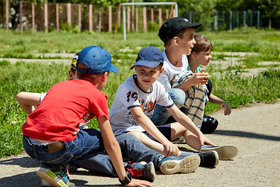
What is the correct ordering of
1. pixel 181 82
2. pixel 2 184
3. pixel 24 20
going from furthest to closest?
pixel 24 20 < pixel 181 82 < pixel 2 184

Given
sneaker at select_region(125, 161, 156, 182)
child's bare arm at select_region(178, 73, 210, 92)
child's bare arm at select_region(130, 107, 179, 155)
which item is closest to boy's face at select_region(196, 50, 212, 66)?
child's bare arm at select_region(178, 73, 210, 92)

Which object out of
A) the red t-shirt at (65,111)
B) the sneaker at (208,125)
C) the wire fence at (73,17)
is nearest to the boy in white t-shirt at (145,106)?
the red t-shirt at (65,111)

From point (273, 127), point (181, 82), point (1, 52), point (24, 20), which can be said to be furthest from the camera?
point (24, 20)

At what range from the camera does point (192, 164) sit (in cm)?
333

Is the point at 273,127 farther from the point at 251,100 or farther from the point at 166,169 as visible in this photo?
the point at 166,169

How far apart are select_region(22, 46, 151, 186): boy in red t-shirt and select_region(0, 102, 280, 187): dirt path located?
0.34m

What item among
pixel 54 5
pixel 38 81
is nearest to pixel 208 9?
pixel 54 5

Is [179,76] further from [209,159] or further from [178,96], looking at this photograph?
[209,159]

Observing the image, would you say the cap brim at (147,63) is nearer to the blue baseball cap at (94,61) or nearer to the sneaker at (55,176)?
the blue baseball cap at (94,61)

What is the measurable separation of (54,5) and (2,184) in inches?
1109

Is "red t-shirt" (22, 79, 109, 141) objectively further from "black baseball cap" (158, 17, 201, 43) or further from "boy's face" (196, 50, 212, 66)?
"boy's face" (196, 50, 212, 66)

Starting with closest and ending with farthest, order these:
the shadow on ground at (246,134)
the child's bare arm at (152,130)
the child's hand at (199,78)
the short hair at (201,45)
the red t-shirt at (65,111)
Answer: the red t-shirt at (65,111) → the child's bare arm at (152,130) → the child's hand at (199,78) → the short hair at (201,45) → the shadow on ground at (246,134)

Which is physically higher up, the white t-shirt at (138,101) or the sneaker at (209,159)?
the white t-shirt at (138,101)

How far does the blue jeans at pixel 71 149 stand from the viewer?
2786 mm
